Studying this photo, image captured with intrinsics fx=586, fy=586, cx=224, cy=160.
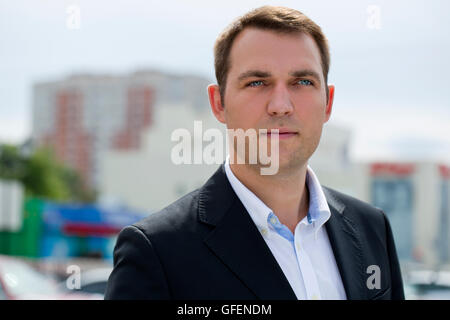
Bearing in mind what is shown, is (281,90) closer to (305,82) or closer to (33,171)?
(305,82)

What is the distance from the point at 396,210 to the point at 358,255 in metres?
42.3

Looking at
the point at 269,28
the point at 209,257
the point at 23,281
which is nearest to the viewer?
the point at 209,257

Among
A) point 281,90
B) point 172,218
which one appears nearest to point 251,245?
point 172,218

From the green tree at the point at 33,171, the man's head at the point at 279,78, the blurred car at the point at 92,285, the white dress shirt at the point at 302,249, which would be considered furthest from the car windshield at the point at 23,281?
the green tree at the point at 33,171

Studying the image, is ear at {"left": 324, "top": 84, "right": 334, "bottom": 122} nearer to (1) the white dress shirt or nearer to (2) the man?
(2) the man

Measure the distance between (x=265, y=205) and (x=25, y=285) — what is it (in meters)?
6.74

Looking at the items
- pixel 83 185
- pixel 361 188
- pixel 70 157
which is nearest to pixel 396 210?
pixel 361 188

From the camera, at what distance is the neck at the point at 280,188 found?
1905mm

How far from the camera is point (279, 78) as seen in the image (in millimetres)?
1821

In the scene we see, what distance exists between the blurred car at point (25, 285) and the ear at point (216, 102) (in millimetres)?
5702

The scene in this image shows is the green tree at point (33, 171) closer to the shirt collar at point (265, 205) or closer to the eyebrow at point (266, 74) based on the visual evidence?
the shirt collar at point (265, 205)
